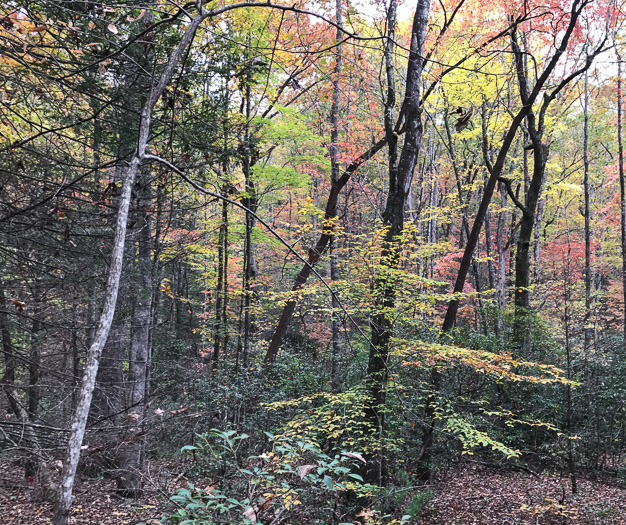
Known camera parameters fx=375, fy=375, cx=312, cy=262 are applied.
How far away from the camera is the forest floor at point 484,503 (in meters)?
5.51

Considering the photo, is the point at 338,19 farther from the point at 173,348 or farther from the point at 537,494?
the point at 173,348

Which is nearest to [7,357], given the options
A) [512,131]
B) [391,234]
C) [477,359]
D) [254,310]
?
[391,234]

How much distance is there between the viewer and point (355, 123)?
1274cm

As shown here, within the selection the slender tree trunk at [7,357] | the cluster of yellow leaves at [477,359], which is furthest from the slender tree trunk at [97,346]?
the cluster of yellow leaves at [477,359]

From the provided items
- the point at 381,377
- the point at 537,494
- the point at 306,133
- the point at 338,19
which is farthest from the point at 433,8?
the point at 537,494

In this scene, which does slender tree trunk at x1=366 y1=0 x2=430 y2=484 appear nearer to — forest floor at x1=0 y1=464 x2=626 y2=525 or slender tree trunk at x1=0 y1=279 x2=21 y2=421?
forest floor at x1=0 y1=464 x2=626 y2=525

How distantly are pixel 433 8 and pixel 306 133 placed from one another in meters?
5.40

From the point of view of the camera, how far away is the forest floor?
18.1 feet

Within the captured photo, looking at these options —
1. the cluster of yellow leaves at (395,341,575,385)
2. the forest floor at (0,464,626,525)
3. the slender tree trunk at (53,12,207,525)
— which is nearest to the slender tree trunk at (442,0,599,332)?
the cluster of yellow leaves at (395,341,575,385)

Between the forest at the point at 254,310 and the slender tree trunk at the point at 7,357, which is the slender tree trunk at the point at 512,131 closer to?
the forest at the point at 254,310

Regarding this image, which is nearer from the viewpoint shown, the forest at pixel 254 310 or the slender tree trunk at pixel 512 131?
the forest at pixel 254 310

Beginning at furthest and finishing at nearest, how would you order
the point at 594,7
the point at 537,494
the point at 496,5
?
1. the point at 496,5
2. the point at 594,7
3. the point at 537,494

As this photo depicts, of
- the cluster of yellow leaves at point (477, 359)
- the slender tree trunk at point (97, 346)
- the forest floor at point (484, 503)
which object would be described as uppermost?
the slender tree trunk at point (97, 346)

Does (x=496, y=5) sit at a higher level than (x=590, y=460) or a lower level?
higher
